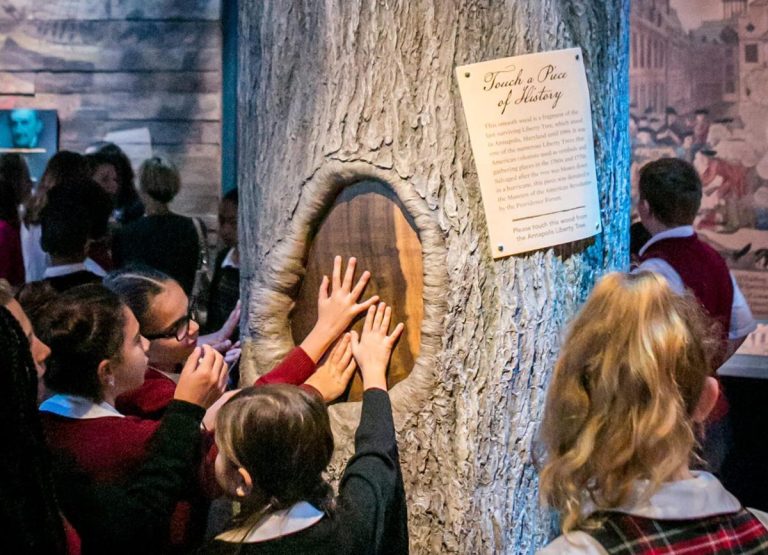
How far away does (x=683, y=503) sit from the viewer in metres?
1.41

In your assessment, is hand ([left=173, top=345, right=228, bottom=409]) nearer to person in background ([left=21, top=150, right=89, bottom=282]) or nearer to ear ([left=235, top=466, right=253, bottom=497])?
ear ([left=235, top=466, right=253, bottom=497])

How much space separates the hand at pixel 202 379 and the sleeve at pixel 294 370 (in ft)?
0.31

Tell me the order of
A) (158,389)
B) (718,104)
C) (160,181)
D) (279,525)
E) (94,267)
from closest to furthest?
(279,525) < (158,389) < (94,267) < (160,181) < (718,104)

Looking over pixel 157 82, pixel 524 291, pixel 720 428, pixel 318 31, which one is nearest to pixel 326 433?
pixel 524 291

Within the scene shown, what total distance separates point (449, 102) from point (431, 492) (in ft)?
2.71

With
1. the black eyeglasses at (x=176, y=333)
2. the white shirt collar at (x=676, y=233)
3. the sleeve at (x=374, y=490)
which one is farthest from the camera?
the white shirt collar at (x=676, y=233)

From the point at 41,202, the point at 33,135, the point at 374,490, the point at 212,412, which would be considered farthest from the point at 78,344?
the point at 33,135

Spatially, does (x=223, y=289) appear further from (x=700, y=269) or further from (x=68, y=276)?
(x=700, y=269)

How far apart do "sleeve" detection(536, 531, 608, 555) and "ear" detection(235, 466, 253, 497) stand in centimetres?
59

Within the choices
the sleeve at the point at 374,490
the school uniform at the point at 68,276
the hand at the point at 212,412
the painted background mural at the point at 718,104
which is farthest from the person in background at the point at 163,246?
the painted background mural at the point at 718,104

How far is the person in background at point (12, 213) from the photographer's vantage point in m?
4.04

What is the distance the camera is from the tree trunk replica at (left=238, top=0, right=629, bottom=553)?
2023mm

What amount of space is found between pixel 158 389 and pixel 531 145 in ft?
3.32

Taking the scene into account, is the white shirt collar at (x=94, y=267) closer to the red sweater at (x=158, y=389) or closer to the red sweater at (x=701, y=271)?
the red sweater at (x=158, y=389)
